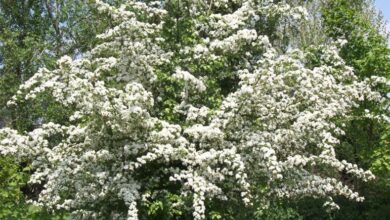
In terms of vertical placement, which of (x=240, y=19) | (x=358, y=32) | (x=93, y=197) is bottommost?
(x=93, y=197)

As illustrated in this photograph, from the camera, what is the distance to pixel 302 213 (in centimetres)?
1383

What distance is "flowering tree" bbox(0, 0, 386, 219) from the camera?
7.00 meters

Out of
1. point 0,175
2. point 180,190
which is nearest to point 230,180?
point 180,190

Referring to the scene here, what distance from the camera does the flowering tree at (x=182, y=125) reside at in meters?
7.00

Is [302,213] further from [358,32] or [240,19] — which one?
[240,19]

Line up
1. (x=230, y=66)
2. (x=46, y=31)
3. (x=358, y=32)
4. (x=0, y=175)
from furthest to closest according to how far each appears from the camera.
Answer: (x=46, y=31) → (x=358, y=32) → (x=0, y=175) → (x=230, y=66)

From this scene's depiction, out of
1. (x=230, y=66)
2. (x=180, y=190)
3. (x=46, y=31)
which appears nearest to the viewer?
(x=180, y=190)

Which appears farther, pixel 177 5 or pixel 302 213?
pixel 302 213

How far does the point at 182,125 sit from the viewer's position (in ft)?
26.0

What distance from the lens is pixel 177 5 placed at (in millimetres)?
9062

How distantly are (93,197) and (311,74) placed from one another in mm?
3536

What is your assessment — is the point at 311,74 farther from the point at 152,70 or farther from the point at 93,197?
the point at 93,197

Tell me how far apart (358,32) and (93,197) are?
8759 mm

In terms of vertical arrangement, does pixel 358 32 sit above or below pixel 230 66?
above
